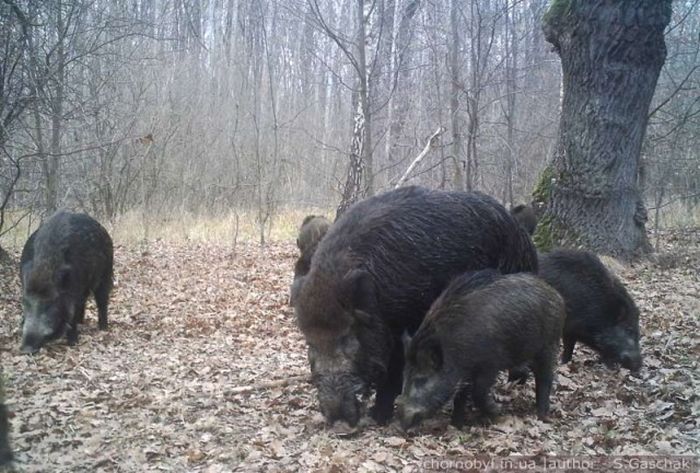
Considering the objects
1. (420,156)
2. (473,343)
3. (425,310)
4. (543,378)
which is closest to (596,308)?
(543,378)

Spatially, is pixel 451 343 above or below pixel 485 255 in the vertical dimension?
below

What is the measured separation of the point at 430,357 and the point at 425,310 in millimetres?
532

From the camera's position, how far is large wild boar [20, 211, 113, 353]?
7.79 m

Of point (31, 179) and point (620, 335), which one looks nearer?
point (620, 335)

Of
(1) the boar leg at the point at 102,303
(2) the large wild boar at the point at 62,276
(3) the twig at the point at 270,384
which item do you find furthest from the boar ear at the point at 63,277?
A: (3) the twig at the point at 270,384

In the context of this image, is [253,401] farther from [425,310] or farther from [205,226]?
[205,226]

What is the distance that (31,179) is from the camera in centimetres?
1488

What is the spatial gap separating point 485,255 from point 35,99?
23.7ft

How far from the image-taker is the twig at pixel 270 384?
629cm

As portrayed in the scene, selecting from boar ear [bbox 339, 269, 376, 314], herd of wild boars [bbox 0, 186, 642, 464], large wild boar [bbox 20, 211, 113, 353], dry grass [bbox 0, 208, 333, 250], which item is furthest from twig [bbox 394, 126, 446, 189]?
boar ear [bbox 339, 269, 376, 314]

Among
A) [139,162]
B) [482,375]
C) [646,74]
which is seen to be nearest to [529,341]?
[482,375]

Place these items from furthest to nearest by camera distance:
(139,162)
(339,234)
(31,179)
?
(139,162) < (31,179) < (339,234)

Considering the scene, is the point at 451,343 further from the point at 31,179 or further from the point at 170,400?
the point at 31,179

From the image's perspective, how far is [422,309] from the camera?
5.65 m
